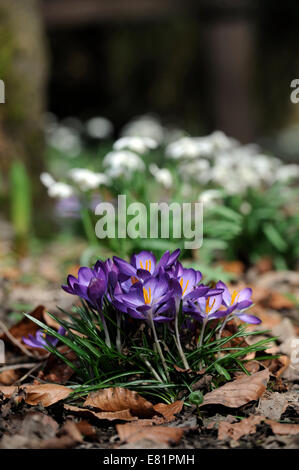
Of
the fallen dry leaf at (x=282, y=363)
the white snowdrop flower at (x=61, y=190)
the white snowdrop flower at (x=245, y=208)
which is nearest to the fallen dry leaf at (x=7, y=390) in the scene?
the fallen dry leaf at (x=282, y=363)

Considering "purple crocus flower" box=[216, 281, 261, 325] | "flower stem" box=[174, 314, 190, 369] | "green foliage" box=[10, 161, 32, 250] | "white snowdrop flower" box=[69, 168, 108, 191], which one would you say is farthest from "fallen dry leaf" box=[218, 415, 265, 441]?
"green foliage" box=[10, 161, 32, 250]

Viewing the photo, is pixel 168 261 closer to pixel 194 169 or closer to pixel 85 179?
pixel 85 179

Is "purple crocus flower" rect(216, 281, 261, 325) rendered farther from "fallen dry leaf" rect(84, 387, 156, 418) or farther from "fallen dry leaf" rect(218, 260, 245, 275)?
"fallen dry leaf" rect(218, 260, 245, 275)

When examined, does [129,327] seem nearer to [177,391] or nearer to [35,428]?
[177,391]

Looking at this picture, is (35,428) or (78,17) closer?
(35,428)

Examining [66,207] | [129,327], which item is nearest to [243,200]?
[66,207]

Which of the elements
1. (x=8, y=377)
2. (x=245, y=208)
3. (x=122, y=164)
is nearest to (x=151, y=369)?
(x=8, y=377)
